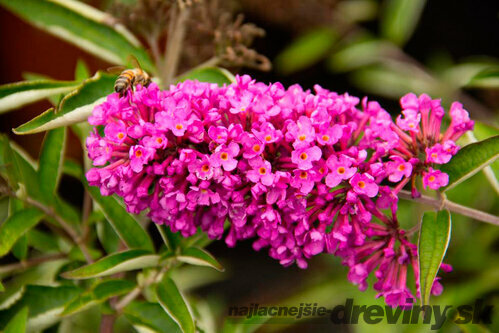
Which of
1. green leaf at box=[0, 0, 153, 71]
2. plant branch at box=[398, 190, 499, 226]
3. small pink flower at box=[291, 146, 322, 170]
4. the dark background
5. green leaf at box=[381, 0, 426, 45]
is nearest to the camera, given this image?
small pink flower at box=[291, 146, 322, 170]

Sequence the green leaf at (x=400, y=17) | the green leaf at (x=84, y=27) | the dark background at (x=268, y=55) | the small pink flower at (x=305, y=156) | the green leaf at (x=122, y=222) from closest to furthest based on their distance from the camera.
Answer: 1. the small pink flower at (x=305, y=156)
2. the green leaf at (x=122, y=222)
3. the green leaf at (x=84, y=27)
4. the green leaf at (x=400, y=17)
5. the dark background at (x=268, y=55)

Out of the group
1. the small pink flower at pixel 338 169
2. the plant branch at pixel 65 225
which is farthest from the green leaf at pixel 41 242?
A: the small pink flower at pixel 338 169

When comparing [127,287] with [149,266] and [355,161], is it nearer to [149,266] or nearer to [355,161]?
[149,266]

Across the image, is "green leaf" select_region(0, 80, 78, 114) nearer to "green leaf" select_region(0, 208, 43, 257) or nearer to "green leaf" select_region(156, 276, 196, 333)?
"green leaf" select_region(0, 208, 43, 257)

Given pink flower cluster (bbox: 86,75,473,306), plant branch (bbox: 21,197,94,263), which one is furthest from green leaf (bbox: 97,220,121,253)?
pink flower cluster (bbox: 86,75,473,306)

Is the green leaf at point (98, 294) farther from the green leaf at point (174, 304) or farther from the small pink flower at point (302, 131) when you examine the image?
the small pink flower at point (302, 131)

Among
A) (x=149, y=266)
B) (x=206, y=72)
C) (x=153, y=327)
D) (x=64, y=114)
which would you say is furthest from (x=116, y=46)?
(x=153, y=327)

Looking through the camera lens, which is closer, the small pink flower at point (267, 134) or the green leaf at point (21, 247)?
the small pink flower at point (267, 134)
